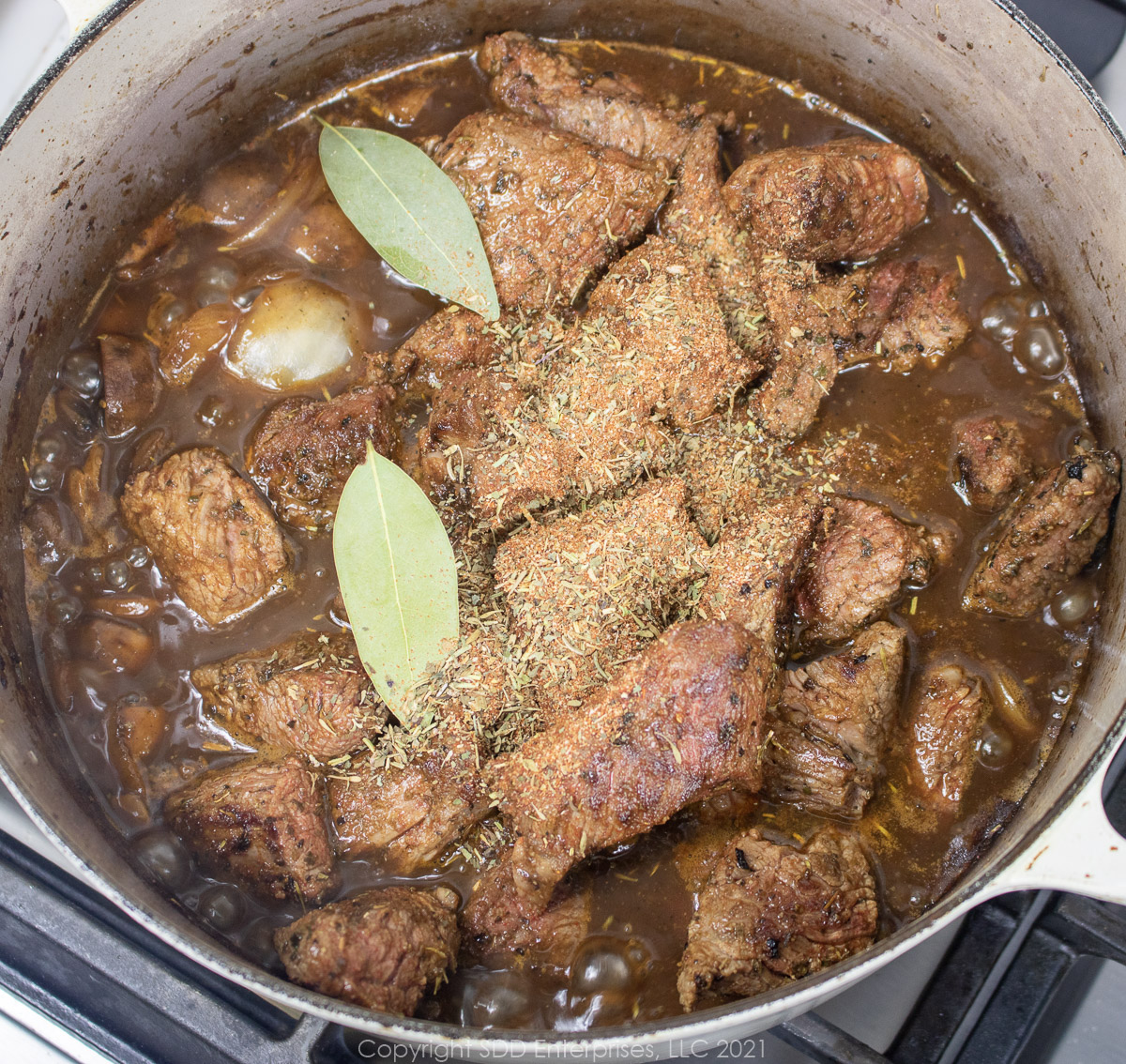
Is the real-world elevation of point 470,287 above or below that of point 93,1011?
above

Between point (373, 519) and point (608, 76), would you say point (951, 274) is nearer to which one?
point (608, 76)

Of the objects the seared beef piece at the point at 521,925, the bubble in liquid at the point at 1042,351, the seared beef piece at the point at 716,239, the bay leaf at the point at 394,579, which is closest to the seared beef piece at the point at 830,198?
the seared beef piece at the point at 716,239

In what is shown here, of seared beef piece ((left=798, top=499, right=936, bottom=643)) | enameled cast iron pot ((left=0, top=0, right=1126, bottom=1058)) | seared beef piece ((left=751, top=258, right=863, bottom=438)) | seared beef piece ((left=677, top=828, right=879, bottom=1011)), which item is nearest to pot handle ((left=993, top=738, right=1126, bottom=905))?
enameled cast iron pot ((left=0, top=0, right=1126, bottom=1058))

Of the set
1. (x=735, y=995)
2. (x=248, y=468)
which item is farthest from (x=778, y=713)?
(x=248, y=468)

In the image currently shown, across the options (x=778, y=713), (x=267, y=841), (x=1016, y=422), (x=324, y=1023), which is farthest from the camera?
(x=1016, y=422)

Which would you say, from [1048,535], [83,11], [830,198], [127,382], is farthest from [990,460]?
[83,11]
